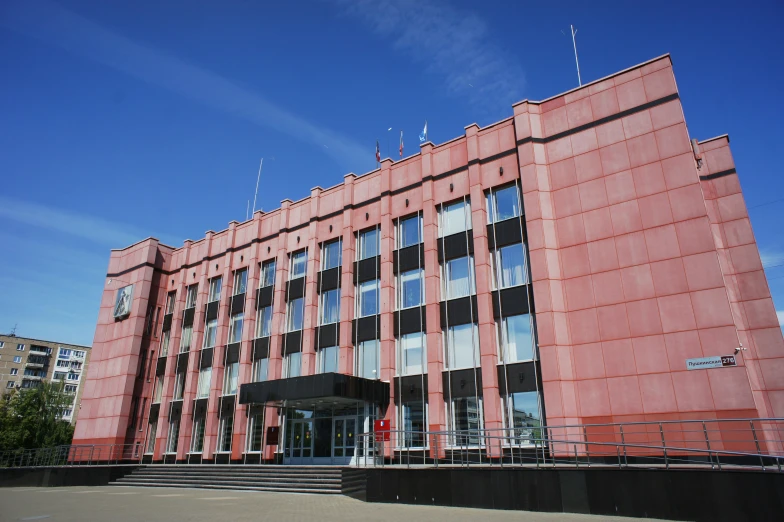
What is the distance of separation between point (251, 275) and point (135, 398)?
535 inches

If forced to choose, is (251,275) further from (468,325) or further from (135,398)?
(468,325)

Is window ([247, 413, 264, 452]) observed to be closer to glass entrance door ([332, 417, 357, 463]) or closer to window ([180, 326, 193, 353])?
glass entrance door ([332, 417, 357, 463])

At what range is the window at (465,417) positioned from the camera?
72.5 ft

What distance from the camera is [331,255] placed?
3098 centimetres

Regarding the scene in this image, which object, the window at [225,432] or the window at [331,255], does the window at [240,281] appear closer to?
the window at [331,255]

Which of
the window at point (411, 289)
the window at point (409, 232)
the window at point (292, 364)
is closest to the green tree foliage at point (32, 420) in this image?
the window at point (292, 364)

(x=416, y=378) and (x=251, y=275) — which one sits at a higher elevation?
(x=251, y=275)

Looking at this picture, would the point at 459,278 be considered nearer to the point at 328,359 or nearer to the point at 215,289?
the point at 328,359

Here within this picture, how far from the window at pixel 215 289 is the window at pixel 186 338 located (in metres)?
2.91

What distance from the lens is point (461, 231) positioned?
25703 millimetres

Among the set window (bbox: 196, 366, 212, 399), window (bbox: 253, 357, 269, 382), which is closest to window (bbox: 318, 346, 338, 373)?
window (bbox: 253, 357, 269, 382)

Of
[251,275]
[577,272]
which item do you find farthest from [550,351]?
[251,275]

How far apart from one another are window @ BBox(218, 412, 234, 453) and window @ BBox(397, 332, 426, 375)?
13143 millimetres

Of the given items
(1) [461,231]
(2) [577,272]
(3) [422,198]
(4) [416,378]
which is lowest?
(4) [416,378]
